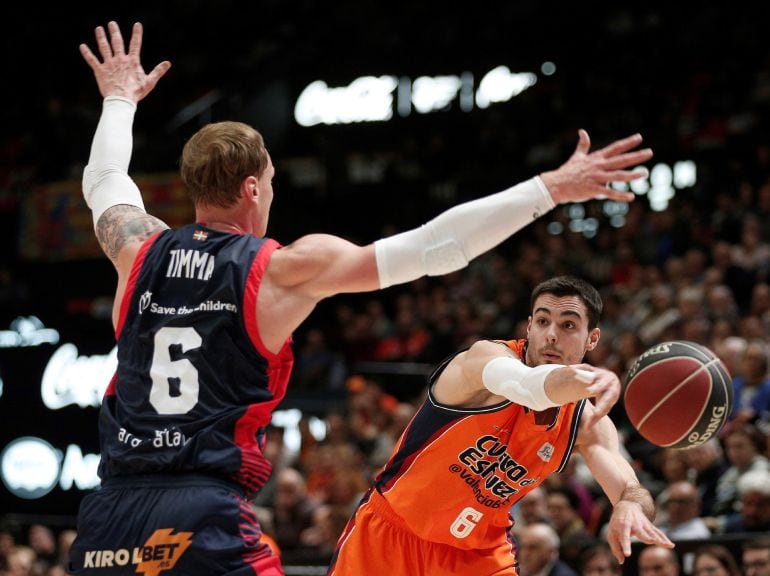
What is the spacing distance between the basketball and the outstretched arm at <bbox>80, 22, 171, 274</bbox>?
250 cm

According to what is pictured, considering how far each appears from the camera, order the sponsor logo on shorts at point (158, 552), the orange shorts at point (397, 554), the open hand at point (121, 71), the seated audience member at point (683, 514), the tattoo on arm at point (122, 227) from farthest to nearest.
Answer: the seated audience member at point (683, 514) → the orange shorts at point (397, 554) → the open hand at point (121, 71) → the tattoo on arm at point (122, 227) → the sponsor logo on shorts at point (158, 552)

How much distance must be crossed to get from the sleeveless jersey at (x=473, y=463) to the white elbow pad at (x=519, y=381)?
20.9 inches

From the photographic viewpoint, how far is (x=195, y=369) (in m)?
3.36

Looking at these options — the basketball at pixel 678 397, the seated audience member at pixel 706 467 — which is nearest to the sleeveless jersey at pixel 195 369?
the basketball at pixel 678 397

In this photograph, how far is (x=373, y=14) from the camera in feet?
70.3

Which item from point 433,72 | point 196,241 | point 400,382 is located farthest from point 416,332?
point 196,241

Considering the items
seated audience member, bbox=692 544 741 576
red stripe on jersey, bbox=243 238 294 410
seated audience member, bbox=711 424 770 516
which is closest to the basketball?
seated audience member, bbox=692 544 741 576

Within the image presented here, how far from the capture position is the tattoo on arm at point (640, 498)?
4.44 m

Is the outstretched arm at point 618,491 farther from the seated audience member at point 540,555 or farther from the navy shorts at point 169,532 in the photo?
the seated audience member at point 540,555

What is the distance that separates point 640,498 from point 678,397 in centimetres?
76

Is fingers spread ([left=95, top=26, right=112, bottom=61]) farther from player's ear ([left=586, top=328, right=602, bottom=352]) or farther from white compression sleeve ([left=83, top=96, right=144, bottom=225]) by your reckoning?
player's ear ([left=586, top=328, right=602, bottom=352])

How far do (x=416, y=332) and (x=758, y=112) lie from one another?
576cm

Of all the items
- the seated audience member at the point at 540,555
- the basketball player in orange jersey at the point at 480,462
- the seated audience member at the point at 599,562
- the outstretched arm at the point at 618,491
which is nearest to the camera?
the outstretched arm at the point at 618,491

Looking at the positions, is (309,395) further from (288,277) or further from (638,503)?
(288,277)
